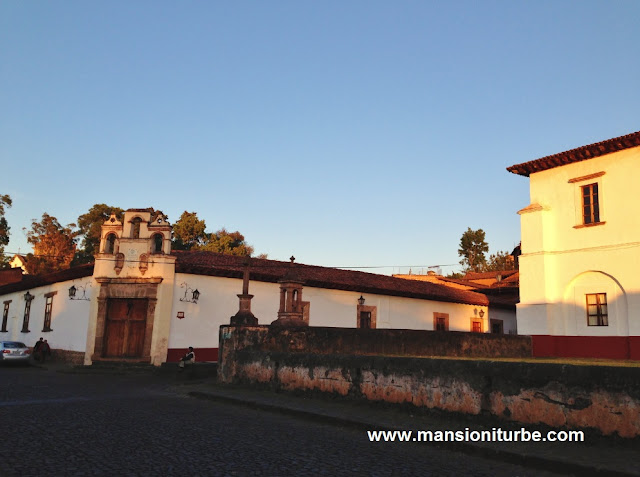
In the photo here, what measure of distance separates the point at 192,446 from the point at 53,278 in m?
19.4

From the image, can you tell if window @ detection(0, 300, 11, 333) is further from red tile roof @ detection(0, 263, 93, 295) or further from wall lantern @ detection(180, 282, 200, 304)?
wall lantern @ detection(180, 282, 200, 304)

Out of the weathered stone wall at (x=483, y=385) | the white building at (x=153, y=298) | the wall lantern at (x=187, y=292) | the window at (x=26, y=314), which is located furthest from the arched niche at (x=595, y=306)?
the window at (x=26, y=314)

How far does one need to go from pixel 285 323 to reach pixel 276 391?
3077 millimetres

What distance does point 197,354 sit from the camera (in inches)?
775

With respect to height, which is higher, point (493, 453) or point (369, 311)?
point (369, 311)

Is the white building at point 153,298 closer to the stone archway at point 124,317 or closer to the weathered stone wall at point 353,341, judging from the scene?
the stone archway at point 124,317

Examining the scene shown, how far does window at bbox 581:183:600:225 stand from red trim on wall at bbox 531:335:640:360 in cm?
395

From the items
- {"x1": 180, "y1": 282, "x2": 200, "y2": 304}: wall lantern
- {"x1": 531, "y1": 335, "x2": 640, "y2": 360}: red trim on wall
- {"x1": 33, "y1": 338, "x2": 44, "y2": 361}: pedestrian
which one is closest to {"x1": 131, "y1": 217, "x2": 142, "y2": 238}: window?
{"x1": 180, "y1": 282, "x2": 200, "y2": 304}: wall lantern

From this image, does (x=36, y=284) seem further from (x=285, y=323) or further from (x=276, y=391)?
(x=276, y=391)

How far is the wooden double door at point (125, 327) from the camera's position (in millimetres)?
19422

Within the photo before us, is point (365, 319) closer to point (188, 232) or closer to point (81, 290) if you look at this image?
point (81, 290)

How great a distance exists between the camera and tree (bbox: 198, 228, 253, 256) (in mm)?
42156

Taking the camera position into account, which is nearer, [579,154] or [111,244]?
[579,154]

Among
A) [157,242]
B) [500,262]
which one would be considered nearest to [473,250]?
[500,262]
